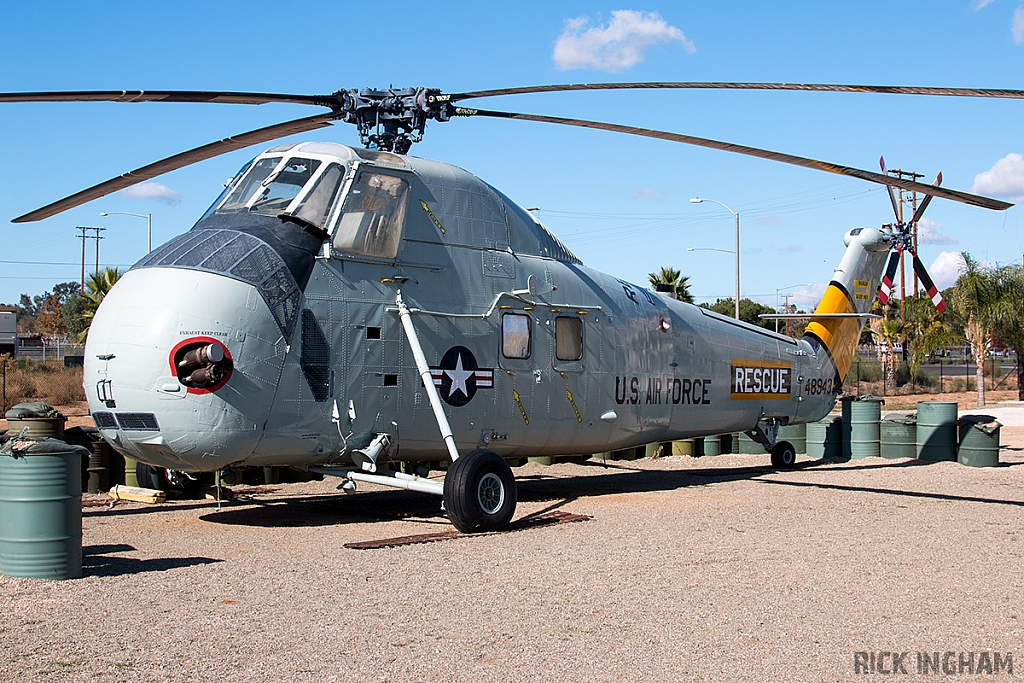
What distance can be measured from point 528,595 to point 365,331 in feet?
14.1

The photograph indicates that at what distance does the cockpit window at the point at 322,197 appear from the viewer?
10508 mm

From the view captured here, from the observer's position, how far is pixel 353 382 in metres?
10.6

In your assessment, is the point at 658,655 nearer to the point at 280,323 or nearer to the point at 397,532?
the point at 397,532

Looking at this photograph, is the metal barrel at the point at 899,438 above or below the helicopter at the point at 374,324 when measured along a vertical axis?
below

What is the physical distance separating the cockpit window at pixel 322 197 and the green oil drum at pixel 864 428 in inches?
492

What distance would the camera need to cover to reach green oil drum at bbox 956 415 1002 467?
17219 millimetres

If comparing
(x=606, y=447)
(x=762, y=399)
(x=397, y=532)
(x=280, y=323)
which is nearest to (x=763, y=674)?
(x=397, y=532)

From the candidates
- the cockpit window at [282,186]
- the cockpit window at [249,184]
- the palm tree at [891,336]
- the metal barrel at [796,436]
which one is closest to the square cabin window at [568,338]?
the cockpit window at [282,186]

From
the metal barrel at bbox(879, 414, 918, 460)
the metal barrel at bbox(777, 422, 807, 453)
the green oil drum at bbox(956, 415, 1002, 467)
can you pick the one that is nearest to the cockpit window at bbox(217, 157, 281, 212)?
the metal barrel at bbox(777, 422, 807, 453)

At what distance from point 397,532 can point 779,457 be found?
31.8ft

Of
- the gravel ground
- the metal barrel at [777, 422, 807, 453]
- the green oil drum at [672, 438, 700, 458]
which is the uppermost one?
the metal barrel at [777, 422, 807, 453]

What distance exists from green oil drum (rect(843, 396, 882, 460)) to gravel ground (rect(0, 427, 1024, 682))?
21.1ft

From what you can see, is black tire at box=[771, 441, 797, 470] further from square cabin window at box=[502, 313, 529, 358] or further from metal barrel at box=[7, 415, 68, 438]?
metal barrel at box=[7, 415, 68, 438]

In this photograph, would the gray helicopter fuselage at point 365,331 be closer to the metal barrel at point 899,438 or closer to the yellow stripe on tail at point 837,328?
the yellow stripe on tail at point 837,328
